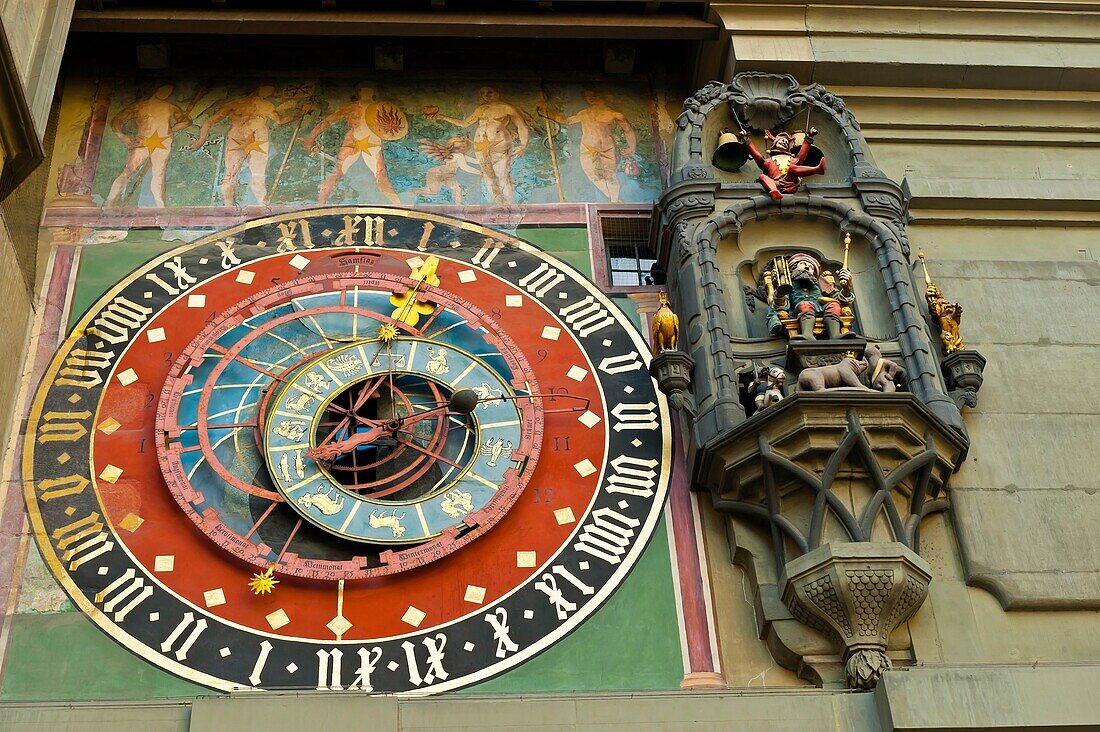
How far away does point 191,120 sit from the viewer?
42.9 ft

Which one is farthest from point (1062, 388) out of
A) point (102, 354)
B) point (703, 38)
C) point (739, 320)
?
point (102, 354)

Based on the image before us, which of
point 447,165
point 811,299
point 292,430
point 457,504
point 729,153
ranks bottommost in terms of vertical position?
point 457,504

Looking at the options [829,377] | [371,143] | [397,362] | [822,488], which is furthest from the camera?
[371,143]

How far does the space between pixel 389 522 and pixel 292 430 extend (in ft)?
3.16

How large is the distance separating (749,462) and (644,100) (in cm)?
451

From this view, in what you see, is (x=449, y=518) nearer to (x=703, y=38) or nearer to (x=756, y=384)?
(x=756, y=384)

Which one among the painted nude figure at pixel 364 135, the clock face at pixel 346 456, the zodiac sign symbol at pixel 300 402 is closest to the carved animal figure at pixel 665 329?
the clock face at pixel 346 456

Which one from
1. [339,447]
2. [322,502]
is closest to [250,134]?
[339,447]

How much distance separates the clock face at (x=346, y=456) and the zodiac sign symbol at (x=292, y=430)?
0.01 m

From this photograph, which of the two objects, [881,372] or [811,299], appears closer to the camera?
[881,372]

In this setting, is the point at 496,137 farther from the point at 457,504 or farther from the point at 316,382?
the point at 457,504

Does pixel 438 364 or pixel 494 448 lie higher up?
pixel 438 364

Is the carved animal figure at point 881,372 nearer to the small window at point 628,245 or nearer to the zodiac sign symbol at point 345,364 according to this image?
the small window at point 628,245

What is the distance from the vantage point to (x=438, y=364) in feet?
36.3
